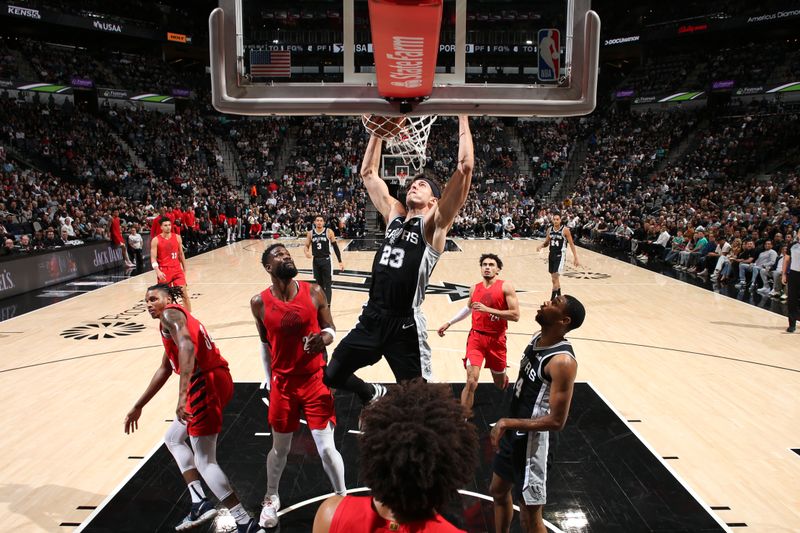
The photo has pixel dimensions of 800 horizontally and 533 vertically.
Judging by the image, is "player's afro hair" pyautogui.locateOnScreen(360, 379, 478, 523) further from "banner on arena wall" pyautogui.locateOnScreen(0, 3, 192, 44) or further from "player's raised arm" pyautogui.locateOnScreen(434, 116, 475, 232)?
"banner on arena wall" pyautogui.locateOnScreen(0, 3, 192, 44)

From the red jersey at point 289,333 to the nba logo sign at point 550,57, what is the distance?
90.0 inches

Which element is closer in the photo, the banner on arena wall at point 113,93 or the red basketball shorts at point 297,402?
the red basketball shorts at point 297,402

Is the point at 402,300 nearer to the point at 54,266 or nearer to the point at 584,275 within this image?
the point at 584,275

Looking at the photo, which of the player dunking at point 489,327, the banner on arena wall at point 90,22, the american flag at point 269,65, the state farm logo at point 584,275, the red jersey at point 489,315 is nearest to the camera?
the american flag at point 269,65

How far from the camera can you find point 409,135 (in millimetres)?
4809

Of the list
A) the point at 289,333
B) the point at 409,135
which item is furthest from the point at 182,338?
the point at 409,135

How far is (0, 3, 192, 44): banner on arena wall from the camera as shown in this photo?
26.3m

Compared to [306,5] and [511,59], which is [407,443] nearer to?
[511,59]

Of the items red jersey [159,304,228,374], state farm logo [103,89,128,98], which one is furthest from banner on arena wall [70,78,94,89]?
red jersey [159,304,228,374]

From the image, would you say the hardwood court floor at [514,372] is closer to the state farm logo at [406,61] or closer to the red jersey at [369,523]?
the red jersey at [369,523]

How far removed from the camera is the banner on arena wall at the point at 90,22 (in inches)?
1035

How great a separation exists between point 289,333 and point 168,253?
20.5 feet

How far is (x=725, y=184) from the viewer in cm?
2431

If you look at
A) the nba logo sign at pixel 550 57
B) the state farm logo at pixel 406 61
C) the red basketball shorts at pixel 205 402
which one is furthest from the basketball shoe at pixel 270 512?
the nba logo sign at pixel 550 57
